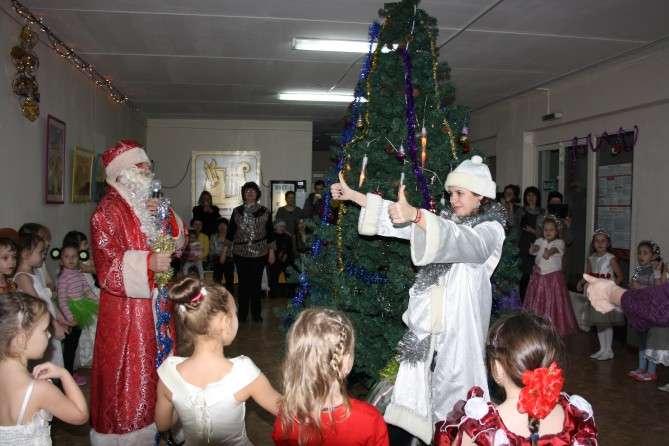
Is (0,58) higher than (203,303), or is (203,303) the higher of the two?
(0,58)

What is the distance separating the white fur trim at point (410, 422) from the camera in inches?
98.6

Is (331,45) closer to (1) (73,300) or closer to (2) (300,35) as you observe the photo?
(2) (300,35)

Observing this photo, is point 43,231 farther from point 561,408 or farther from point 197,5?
point 561,408

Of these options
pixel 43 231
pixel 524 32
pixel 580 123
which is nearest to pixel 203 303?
pixel 43 231

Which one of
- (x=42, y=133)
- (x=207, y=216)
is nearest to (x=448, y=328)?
(x=42, y=133)

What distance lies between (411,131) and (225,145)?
860 cm

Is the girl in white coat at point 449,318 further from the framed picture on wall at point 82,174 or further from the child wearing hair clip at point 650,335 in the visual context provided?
the framed picture on wall at point 82,174

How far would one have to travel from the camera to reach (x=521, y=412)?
1.51 m

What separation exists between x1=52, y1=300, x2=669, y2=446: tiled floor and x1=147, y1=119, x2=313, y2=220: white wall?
505 centimetres

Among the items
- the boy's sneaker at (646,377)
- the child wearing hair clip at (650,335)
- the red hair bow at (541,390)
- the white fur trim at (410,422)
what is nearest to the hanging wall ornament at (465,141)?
the white fur trim at (410,422)

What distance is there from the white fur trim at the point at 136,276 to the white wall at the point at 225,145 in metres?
8.47

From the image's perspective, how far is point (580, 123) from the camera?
23.4 ft

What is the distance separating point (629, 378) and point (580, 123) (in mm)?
3399

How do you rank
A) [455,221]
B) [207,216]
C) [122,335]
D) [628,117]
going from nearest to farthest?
[455,221] → [122,335] → [628,117] → [207,216]
